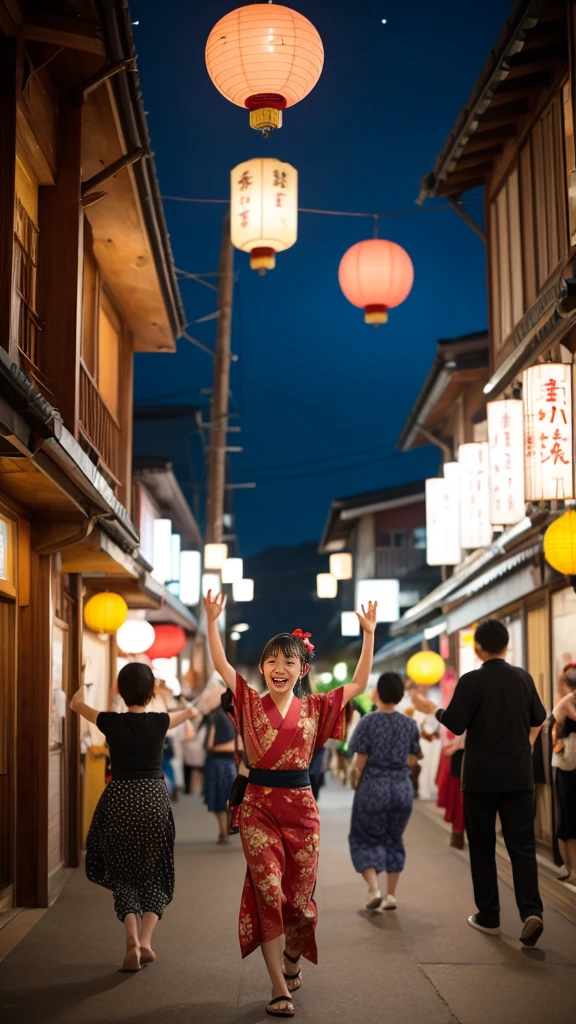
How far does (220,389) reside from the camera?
29.5m

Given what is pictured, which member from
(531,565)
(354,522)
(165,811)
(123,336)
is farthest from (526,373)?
(354,522)

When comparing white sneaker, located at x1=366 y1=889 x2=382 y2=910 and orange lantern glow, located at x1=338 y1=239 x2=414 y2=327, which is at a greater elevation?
orange lantern glow, located at x1=338 y1=239 x2=414 y2=327

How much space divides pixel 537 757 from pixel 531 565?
7.86 ft

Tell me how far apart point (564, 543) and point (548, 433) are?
1.24 metres

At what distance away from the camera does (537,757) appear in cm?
1463

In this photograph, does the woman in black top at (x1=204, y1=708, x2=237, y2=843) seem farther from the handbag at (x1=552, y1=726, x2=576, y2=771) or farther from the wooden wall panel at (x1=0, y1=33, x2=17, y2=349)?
the wooden wall panel at (x1=0, y1=33, x2=17, y2=349)

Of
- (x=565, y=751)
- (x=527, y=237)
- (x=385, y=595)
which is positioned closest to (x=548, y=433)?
(x=565, y=751)

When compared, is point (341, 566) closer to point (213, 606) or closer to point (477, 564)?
point (477, 564)

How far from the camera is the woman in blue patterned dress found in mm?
11500

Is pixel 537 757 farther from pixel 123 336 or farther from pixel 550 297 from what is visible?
pixel 123 336

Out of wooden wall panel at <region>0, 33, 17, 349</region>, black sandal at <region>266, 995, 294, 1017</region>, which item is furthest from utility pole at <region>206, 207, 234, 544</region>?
black sandal at <region>266, 995, 294, 1017</region>

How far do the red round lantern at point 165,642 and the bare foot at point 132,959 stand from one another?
712 inches

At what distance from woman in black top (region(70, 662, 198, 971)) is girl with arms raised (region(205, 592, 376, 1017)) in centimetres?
119

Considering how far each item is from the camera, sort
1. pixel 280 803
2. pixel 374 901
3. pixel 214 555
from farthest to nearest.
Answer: pixel 214 555
pixel 374 901
pixel 280 803
